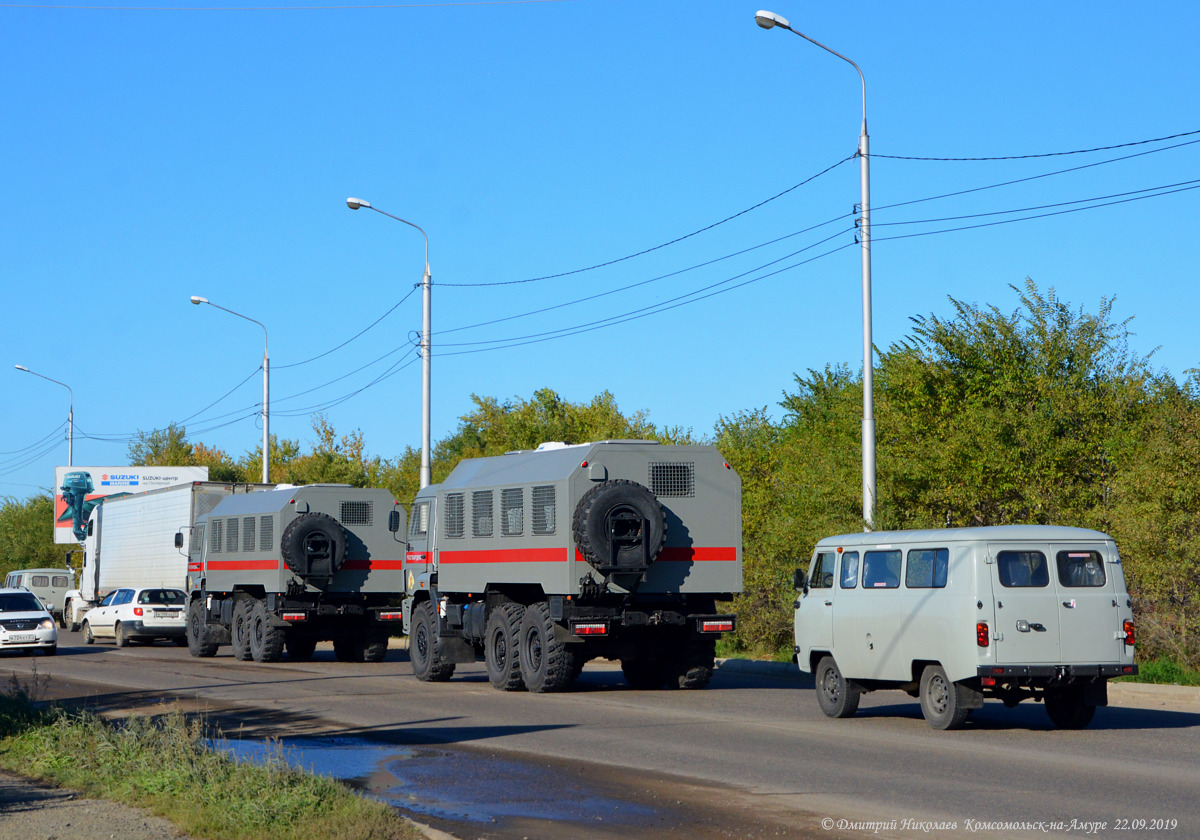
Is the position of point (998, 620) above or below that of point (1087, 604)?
below

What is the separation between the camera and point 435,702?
18797 millimetres

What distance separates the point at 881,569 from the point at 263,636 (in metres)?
16.7

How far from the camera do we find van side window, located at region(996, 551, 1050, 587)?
14.1 metres

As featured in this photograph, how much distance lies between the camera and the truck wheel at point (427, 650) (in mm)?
22625

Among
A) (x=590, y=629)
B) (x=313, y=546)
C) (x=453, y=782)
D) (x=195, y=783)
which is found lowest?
(x=453, y=782)

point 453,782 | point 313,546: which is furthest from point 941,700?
point 313,546

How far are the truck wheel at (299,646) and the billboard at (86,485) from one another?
99.8 feet

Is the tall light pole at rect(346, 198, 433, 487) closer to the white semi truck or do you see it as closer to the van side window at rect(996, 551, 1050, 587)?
the white semi truck

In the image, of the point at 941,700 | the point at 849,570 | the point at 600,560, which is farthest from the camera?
the point at 600,560

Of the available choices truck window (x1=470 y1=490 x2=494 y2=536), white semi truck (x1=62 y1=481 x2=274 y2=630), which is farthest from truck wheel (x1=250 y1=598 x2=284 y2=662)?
truck window (x1=470 y1=490 x2=494 y2=536)

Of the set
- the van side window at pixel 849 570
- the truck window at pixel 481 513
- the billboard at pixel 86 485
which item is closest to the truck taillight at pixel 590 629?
the truck window at pixel 481 513

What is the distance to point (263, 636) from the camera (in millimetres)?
28422

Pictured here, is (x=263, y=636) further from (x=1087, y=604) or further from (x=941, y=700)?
(x=1087, y=604)

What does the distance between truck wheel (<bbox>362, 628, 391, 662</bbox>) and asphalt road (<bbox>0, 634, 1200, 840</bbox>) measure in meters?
7.14
